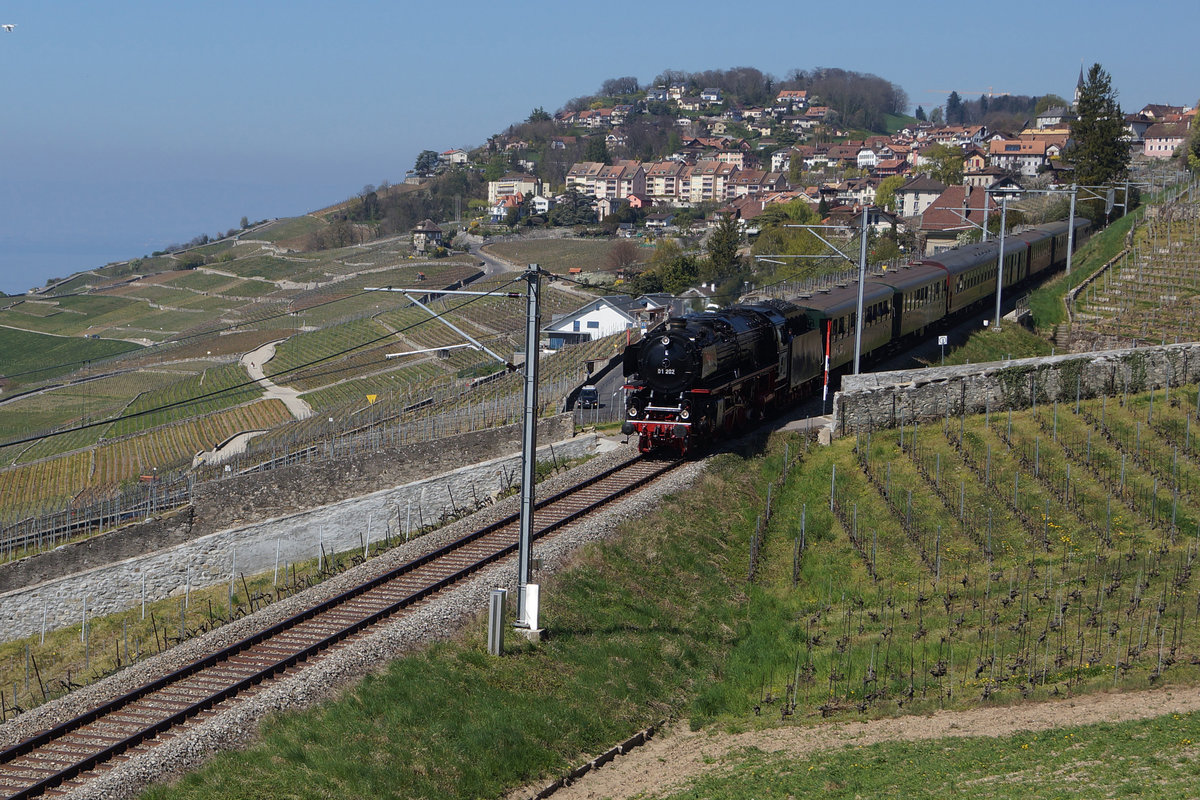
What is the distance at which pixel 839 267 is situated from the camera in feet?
278

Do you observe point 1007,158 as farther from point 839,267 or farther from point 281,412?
point 281,412

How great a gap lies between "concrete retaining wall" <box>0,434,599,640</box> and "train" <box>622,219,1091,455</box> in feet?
15.2

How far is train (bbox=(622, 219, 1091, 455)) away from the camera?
32281 mm

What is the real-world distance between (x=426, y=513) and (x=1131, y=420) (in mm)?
20471

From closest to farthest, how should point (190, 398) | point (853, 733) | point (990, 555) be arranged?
point (853, 733), point (990, 555), point (190, 398)

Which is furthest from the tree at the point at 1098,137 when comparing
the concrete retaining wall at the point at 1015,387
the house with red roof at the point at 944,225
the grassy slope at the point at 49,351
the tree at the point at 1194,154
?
the grassy slope at the point at 49,351

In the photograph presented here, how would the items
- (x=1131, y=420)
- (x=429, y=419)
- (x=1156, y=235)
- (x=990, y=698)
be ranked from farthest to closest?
(x=1156, y=235) → (x=429, y=419) → (x=1131, y=420) → (x=990, y=698)

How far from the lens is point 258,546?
3638 cm

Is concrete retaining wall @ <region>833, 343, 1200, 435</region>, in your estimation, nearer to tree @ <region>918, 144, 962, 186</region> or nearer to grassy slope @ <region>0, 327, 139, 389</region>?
grassy slope @ <region>0, 327, 139, 389</region>

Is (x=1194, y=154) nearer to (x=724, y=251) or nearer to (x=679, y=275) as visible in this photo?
(x=724, y=251)

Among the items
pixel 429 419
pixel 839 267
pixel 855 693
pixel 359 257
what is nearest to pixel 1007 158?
pixel 359 257

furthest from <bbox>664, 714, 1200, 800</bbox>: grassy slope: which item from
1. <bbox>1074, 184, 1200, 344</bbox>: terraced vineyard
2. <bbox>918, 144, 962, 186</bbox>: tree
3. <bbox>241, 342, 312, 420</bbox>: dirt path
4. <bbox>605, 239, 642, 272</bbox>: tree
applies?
<bbox>918, 144, 962, 186</bbox>: tree

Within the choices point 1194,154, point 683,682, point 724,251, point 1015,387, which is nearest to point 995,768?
point 683,682

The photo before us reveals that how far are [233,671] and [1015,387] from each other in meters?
24.4
